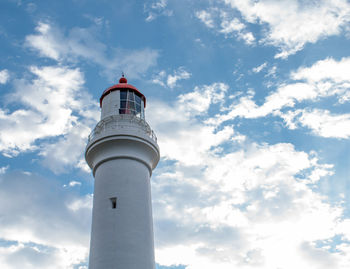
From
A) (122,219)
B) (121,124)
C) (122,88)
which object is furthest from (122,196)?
(122,88)

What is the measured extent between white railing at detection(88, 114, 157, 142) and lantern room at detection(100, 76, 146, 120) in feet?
2.12

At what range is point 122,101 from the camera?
1789 centimetres

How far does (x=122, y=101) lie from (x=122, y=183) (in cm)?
479

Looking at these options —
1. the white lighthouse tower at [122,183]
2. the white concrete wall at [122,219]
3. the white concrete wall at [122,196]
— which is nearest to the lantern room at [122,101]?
the white lighthouse tower at [122,183]

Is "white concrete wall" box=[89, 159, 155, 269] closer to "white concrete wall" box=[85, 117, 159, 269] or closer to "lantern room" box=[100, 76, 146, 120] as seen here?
"white concrete wall" box=[85, 117, 159, 269]

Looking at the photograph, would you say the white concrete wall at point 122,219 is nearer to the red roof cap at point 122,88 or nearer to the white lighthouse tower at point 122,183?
the white lighthouse tower at point 122,183

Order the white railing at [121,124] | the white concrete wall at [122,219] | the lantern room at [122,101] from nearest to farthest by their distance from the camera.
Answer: the white concrete wall at [122,219] < the white railing at [121,124] < the lantern room at [122,101]

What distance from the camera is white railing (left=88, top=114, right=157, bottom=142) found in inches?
638

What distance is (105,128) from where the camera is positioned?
16266 mm

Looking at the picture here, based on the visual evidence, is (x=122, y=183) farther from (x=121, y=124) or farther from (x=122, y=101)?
(x=122, y=101)

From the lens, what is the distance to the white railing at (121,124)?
16.2m

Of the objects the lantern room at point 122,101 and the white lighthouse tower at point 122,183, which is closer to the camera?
the white lighthouse tower at point 122,183

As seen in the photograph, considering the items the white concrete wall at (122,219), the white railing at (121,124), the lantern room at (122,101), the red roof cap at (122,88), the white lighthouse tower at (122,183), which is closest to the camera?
the white concrete wall at (122,219)

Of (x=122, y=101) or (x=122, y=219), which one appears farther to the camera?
(x=122, y=101)
